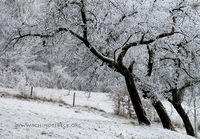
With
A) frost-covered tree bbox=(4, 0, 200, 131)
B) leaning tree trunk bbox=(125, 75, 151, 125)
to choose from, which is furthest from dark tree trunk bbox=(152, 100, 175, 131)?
leaning tree trunk bbox=(125, 75, 151, 125)

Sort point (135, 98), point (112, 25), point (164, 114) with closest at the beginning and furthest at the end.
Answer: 1. point (112, 25)
2. point (135, 98)
3. point (164, 114)

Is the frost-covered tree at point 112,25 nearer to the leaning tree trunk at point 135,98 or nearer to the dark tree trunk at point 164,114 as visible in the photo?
the leaning tree trunk at point 135,98

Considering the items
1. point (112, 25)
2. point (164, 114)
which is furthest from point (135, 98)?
point (112, 25)

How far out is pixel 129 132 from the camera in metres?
7.21

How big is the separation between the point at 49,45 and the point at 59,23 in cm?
129

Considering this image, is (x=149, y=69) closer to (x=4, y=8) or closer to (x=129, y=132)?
(x=129, y=132)

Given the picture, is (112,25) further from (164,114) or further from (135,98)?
(164,114)

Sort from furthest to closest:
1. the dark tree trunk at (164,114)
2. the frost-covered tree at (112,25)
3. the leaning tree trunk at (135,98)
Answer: the dark tree trunk at (164,114)
the leaning tree trunk at (135,98)
the frost-covered tree at (112,25)

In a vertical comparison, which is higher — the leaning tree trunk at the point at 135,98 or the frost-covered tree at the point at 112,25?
the frost-covered tree at the point at 112,25

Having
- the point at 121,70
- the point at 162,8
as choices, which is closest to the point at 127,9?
the point at 162,8

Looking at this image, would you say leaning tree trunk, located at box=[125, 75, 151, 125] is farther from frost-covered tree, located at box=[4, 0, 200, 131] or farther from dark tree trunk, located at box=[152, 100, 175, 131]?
dark tree trunk, located at box=[152, 100, 175, 131]

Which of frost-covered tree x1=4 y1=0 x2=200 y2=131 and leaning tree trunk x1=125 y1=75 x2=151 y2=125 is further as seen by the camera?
→ leaning tree trunk x1=125 y1=75 x2=151 y2=125

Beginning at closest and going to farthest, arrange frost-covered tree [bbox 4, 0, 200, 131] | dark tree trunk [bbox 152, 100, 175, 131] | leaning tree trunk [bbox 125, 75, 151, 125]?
frost-covered tree [bbox 4, 0, 200, 131], leaning tree trunk [bbox 125, 75, 151, 125], dark tree trunk [bbox 152, 100, 175, 131]

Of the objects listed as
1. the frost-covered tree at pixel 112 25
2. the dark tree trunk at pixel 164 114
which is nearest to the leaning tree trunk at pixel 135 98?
the frost-covered tree at pixel 112 25
